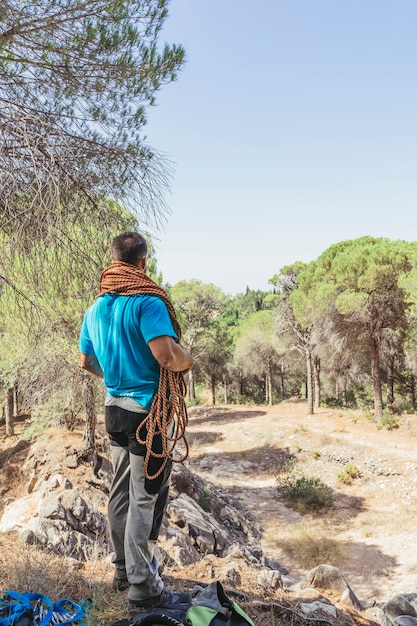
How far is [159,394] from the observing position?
93.0 inches

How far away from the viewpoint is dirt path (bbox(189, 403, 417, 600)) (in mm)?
9133

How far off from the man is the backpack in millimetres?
161

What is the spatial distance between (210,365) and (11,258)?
29.0 m

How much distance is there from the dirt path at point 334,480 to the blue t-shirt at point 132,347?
7.35 meters

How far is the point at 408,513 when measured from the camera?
38.5 feet

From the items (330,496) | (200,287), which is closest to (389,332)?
(330,496)

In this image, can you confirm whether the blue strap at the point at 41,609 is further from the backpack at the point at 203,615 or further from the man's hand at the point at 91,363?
the man's hand at the point at 91,363

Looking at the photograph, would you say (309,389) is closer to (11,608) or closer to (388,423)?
(388,423)

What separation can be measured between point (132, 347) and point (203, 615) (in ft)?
4.13

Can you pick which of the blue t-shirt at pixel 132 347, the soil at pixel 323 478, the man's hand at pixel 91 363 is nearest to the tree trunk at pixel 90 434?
the soil at pixel 323 478

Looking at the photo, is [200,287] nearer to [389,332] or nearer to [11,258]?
[389,332]

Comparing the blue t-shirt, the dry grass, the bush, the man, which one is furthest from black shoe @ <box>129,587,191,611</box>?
the bush

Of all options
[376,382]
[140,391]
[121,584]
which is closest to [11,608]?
[121,584]

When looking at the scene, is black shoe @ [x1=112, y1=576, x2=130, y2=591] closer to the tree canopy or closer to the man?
the man
